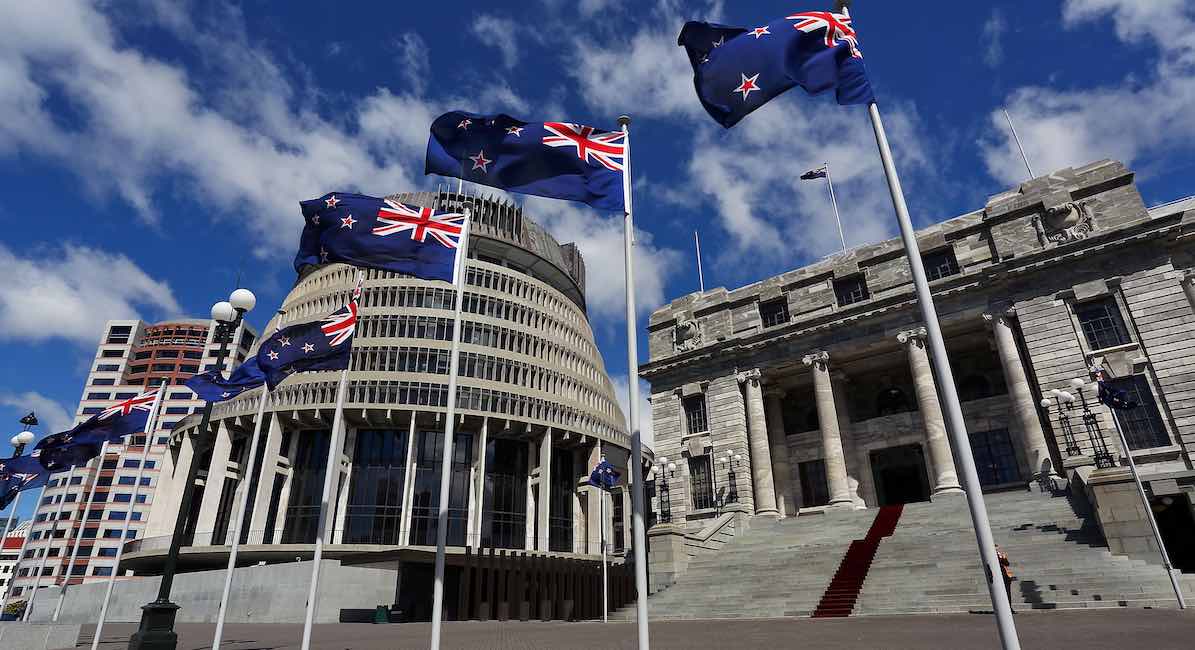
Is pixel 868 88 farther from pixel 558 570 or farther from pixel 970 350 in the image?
pixel 970 350

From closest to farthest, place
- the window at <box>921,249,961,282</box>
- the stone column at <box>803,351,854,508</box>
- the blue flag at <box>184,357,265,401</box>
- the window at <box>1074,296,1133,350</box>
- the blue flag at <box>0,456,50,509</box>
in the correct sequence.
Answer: the blue flag at <box>184,357,265,401</box> < the blue flag at <box>0,456,50,509</box> < the window at <box>1074,296,1133,350</box> < the stone column at <box>803,351,854,508</box> < the window at <box>921,249,961,282</box>

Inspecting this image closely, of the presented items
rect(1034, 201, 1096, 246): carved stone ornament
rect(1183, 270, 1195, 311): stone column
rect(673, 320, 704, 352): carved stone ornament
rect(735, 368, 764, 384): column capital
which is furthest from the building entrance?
rect(1183, 270, 1195, 311): stone column

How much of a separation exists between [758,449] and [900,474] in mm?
8819

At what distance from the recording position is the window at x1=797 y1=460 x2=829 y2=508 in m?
37.7

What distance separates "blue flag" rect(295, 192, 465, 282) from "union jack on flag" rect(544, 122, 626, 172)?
319 cm

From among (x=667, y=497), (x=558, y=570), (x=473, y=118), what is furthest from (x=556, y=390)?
(x=473, y=118)

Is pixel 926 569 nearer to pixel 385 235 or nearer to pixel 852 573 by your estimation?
pixel 852 573

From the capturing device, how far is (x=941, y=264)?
36.5 metres

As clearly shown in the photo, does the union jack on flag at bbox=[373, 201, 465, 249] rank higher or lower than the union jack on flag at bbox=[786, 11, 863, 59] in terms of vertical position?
lower

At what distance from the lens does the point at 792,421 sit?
137ft

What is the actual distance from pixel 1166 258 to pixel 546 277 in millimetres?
60164

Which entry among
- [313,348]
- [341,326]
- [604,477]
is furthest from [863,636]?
[313,348]

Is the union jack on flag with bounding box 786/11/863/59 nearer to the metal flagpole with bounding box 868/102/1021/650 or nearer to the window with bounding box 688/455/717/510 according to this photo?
the metal flagpole with bounding box 868/102/1021/650

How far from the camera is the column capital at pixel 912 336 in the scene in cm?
3384
